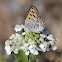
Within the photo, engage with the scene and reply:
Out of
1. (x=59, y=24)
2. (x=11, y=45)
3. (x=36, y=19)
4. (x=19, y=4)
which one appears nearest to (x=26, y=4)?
(x=19, y=4)

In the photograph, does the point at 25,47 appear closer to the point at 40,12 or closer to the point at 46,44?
the point at 46,44

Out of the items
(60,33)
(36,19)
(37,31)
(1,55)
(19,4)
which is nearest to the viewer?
(37,31)

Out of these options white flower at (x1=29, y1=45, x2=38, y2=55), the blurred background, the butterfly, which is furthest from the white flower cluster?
the blurred background

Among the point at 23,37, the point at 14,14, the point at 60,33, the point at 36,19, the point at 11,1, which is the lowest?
the point at 23,37

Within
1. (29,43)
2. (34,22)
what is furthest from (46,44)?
(34,22)

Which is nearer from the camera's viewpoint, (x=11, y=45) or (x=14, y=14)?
(x=11, y=45)

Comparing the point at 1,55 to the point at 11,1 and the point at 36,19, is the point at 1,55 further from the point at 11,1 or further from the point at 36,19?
the point at 11,1

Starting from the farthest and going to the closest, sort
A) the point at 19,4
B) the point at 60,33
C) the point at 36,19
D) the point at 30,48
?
the point at 19,4, the point at 60,33, the point at 36,19, the point at 30,48
